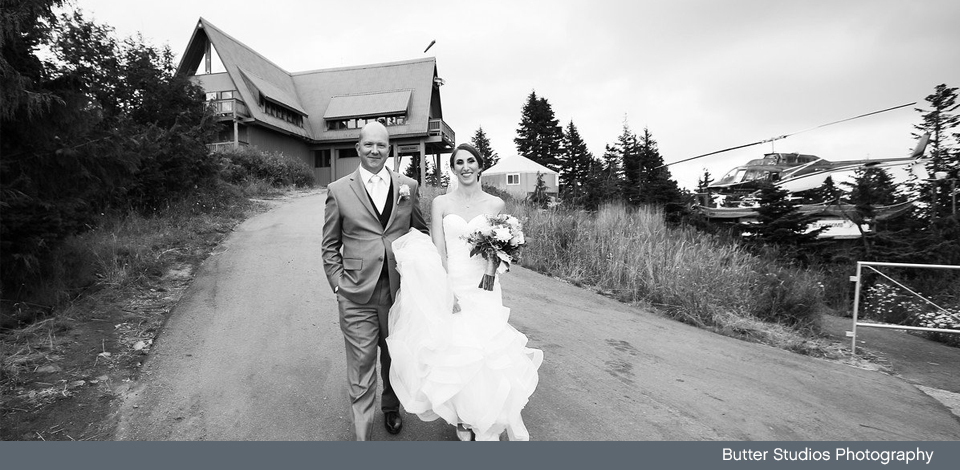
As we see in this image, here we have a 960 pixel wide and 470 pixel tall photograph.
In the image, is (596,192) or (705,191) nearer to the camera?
(596,192)

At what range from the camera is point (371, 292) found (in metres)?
3.36

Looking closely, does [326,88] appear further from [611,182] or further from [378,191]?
[378,191]

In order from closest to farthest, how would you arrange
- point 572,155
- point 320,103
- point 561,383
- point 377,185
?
point 377,185
point 561,383
point 320,103
point 572,155

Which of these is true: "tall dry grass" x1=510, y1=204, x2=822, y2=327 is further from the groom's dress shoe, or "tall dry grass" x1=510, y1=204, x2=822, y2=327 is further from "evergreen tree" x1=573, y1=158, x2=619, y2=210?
the groom's dress shoe

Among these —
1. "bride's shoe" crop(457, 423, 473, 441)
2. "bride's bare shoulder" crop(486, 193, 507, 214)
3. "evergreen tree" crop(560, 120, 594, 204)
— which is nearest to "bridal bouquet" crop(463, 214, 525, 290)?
"bride's bare shoulder" crop(486, 193, 507, 214)

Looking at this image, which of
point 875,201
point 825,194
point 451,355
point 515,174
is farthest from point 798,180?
point 451,355

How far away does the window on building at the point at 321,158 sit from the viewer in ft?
113

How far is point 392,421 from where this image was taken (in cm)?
358

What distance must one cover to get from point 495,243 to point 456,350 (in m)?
0.80

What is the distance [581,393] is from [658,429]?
770 mm

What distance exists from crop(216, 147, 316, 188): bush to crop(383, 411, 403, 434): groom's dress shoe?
662 inches

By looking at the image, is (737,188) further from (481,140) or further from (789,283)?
(481,140)

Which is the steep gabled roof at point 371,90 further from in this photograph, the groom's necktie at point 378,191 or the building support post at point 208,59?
the groom's necktie at point 378,191
